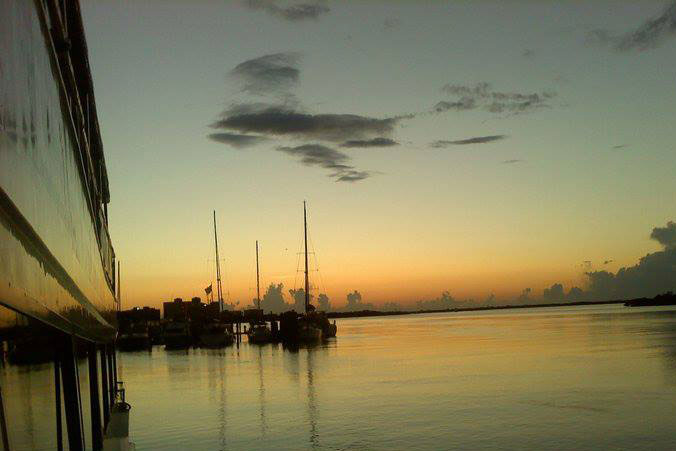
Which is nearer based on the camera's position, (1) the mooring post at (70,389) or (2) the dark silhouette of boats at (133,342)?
(1) the mooring post at (70,389)

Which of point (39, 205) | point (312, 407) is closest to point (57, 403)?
point (39, 205)

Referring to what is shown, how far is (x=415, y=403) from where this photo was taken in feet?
137

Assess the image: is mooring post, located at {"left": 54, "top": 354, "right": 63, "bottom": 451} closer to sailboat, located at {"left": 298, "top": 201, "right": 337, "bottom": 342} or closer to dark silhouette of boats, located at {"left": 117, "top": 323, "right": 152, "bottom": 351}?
sailboat, located at {"left": 298, "top": 201, "right": 337, "bottom": 342}

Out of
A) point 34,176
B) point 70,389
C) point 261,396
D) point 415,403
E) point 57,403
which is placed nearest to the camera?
point 34,176

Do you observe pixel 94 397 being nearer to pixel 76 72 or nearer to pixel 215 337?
pixel 76 72

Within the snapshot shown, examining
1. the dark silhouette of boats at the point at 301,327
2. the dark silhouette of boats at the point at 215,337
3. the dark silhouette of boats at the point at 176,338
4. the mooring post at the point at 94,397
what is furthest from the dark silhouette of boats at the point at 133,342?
the mooring post at the point at 94,397

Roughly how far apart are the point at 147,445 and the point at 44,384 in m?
27.2

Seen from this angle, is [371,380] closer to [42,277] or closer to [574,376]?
[574,376]

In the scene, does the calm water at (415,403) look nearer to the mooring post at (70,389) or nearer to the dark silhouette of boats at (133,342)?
the mooring post at (70,389)

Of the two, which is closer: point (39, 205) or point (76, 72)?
point (39, 205)

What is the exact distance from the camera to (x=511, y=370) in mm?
61125

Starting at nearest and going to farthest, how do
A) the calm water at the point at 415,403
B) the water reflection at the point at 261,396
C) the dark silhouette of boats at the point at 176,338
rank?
the calm water at the point at 415,403
the water reflection at the point at 261,396
the dark silhouette of boats at the point at 176,338

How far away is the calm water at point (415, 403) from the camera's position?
98.9 ft

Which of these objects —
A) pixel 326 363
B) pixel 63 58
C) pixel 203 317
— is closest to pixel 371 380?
pixel 326 363
